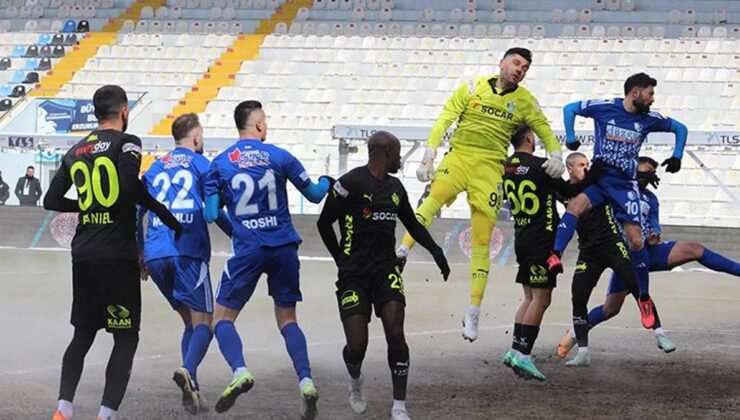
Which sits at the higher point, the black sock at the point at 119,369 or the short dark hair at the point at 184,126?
the short dark hair at the point at 184,126

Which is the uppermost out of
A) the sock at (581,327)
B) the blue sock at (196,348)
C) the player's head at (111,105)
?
the player's head at (111,105)

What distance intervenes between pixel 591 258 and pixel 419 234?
283 centimetres

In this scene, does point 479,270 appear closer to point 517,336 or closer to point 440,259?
point 517,336

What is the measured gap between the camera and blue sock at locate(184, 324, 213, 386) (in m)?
7.78


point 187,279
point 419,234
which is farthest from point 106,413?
point 419,234

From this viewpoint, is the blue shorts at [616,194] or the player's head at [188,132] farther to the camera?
the blue shorts at [616,194]

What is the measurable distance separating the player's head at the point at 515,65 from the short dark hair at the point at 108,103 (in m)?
3.86

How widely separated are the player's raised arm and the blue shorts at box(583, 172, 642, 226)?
4.07ft

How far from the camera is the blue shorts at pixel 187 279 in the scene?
8.12 m

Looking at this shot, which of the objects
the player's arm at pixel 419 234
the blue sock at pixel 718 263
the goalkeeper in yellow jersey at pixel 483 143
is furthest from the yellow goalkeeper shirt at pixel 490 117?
the player's arm at pixel 419 234

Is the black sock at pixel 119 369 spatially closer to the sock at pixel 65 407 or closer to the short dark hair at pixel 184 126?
the sock at pixel 65 407

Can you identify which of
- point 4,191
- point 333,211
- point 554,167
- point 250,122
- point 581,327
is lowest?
point 4,191

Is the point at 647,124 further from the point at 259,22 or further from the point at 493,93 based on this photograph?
the point at 259,22

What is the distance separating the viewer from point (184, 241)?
8172 mm
